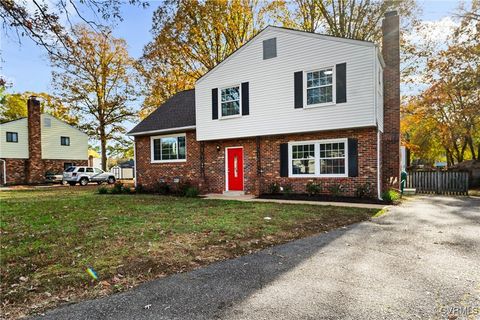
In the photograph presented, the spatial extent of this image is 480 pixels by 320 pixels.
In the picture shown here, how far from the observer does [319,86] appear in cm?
1129

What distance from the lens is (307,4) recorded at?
20.3 m

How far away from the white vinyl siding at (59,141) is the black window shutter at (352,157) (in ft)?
91.6

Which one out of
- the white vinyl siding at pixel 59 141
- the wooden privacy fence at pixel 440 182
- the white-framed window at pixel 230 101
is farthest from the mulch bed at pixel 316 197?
the white vinyl siding at pixel 59 141

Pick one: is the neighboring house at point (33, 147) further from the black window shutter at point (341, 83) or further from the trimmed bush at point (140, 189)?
the black window shutter at point (341, 83)

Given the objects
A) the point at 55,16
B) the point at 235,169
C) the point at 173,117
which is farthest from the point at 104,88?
the point at 55,16

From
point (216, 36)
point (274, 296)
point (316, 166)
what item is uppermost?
point (216, 36)

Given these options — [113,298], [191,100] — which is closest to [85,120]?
[191,100]

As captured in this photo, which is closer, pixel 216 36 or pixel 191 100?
pixel 191 100

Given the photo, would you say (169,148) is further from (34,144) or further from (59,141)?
(59,141)

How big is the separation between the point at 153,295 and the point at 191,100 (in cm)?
1482

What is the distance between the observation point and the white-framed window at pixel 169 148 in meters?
15.2

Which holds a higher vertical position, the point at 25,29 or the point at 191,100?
the point at 191,100

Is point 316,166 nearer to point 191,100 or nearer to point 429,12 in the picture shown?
point 191,100

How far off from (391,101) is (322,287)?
11549 millimetres
